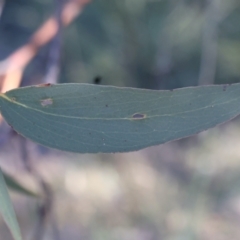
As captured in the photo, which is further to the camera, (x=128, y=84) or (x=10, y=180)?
(x=128, y=84)

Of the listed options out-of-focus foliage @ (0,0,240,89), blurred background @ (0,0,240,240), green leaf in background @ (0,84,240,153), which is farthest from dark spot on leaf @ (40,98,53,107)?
out-of-focus foliage @ (0,0,240,89)

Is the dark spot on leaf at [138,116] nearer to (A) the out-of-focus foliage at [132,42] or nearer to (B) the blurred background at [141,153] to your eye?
(B) the blurred background at [141,153]

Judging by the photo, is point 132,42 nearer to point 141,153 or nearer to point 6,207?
point 141,153

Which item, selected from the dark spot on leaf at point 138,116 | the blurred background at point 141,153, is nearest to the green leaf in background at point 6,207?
the dark spot on leaf at point 138,116

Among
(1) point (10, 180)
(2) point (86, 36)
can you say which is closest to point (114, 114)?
(1) point (10, 180)

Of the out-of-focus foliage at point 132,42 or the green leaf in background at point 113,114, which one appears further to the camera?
the out-of-focus foliage at point 132,42

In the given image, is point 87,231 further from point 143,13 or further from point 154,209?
point 143,13

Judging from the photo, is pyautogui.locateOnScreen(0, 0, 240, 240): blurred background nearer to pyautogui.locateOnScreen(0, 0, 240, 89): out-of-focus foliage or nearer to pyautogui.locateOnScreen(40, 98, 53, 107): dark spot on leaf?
pyautogui.locateOnScreen(0, 0, 240, 89): out-of-focus foliage
